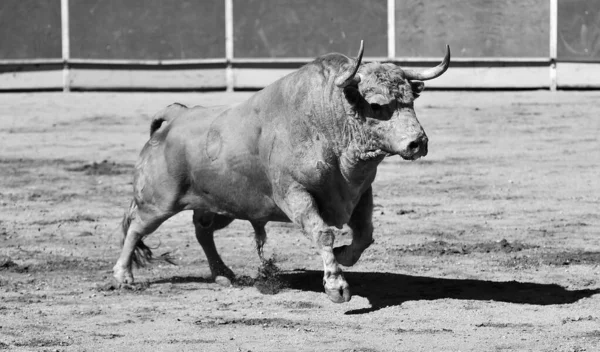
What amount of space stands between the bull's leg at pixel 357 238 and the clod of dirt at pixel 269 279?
497mm

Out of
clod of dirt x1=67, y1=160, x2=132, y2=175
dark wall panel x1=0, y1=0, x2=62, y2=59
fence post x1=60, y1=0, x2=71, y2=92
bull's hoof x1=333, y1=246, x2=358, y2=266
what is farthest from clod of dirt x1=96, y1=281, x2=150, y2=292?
dark wall panel x1=0, y1=0, x2=62, y2=59

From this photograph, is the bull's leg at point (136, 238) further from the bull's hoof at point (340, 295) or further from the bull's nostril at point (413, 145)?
the bull's nostril at point (413, 145)

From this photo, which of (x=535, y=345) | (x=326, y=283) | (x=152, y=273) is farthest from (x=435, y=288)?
(x=152, y=273)

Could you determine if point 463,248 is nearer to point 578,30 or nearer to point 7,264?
point 7,264

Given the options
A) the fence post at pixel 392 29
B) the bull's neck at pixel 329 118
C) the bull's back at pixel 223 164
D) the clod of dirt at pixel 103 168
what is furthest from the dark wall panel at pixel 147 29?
the bull's neck at pixel 329 118

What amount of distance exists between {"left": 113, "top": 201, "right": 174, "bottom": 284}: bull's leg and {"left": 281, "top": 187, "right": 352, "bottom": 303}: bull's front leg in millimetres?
1163

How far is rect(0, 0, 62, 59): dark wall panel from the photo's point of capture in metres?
16.5

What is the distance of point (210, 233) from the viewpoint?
26.9 ft

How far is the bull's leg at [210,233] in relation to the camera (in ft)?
26.5

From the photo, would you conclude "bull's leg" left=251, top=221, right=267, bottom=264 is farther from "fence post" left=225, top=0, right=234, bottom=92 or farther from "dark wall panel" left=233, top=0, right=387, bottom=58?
"fence post" left=225, top=0, right=234, bottom=92

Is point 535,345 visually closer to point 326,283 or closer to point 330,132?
point 326,283

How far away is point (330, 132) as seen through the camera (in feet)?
23.2

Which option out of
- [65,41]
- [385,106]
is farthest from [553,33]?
[385,106]

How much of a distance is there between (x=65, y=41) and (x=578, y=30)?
21.4 ft
